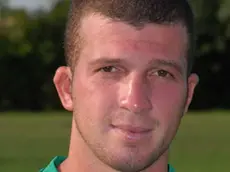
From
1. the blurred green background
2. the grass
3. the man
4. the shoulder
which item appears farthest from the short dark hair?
the blurred green background

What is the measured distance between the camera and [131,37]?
1.95 m

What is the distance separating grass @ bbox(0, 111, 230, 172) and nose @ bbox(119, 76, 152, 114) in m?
11.5

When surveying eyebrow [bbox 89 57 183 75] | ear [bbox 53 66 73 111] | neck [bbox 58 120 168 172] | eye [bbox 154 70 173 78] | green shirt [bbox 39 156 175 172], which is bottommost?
green shirt [bbox 39 156 175 172]

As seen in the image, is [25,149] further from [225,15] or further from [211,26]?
[211,26]

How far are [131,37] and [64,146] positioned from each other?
52.3 ft

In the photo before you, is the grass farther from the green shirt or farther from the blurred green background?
the green shirt

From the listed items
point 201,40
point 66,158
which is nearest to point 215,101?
point 201,40

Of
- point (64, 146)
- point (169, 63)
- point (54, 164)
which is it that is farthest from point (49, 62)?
point (169, 63)

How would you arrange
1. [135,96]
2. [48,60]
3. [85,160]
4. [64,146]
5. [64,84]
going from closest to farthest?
[135,96] < [85,160] < [64,84] < [64,146] < [48,60]

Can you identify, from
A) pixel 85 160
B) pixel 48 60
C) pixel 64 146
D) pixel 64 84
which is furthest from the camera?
pixel 48 60

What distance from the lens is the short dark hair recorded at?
1.98 metres

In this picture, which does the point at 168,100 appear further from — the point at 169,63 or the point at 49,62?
the point at 49,62

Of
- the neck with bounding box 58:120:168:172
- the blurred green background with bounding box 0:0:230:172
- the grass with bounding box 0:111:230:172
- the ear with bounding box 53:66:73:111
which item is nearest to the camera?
the neck with bounding box 58:120:168:172

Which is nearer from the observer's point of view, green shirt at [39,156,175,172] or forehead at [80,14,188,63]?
forehead at [80,14,188,63]
